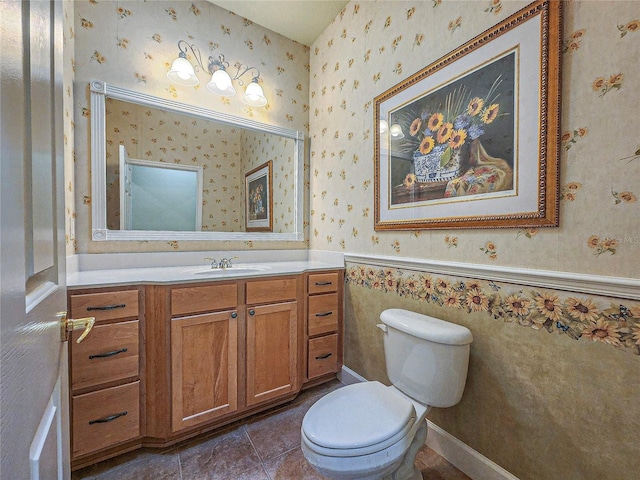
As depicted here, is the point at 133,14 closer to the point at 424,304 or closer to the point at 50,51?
the point at 50,51

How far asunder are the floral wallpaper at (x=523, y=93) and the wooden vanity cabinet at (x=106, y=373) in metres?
1.34

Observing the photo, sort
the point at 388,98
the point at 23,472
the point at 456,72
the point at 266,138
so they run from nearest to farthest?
the point at 23,472
the point at 456,72
the point at 388,98
the point at 266,138

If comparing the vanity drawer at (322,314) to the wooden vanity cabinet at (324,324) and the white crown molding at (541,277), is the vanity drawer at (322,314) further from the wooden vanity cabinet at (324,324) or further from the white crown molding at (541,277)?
the white crown molding at (541,277)

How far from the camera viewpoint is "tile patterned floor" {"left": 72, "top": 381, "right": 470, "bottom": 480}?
1.25m

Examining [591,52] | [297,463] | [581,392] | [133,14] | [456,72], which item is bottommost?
[297,463]

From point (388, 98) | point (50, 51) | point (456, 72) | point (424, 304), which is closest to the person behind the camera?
point (50, 51)

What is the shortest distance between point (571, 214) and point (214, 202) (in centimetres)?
197

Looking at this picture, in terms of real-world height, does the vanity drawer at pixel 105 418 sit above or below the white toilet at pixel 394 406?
below

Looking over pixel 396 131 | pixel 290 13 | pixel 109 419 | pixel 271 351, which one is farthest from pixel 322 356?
pixel 290 13

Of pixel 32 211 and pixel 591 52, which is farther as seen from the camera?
pixel 591 52

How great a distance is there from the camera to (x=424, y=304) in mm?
1424

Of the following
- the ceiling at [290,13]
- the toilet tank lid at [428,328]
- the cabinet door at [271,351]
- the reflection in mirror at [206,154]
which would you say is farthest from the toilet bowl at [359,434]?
the ceiling at [290,13]

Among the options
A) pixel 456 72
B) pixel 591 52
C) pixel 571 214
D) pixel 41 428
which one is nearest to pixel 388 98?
pixel 456 72

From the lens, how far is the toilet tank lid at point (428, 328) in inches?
44.4
